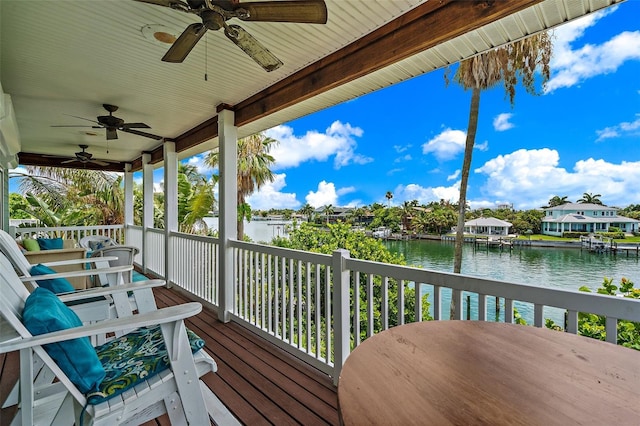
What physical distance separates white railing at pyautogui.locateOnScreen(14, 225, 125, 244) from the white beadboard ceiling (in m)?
3.22

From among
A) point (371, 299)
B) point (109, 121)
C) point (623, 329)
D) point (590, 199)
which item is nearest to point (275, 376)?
point (371, 299)

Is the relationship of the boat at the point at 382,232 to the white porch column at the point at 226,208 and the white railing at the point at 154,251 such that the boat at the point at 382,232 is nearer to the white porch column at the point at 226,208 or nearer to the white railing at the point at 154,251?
the white railing at the point at 154,251

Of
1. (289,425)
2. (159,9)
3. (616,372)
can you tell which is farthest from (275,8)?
(289,425)

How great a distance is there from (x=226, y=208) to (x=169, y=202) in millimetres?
2241

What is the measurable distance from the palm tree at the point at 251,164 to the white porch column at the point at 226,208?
10.9 metres

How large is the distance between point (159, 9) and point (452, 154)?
29088mm

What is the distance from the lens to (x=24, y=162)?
23.2ft

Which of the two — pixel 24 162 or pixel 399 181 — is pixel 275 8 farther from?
pixel 399 181

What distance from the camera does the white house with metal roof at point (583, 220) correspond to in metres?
7.98

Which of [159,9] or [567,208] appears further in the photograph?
[567,208]

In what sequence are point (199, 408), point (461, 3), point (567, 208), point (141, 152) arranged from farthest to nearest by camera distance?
point (567, 208)
point (141, 152)
point (461, 3)
point (199, 408)

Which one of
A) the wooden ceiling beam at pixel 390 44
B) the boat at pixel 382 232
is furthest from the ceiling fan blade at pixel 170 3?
the boat at pixel 382 232

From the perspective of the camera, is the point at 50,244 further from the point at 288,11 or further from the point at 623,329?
the point at 623,329

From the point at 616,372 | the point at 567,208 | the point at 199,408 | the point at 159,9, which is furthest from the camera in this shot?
the point at 567,208
